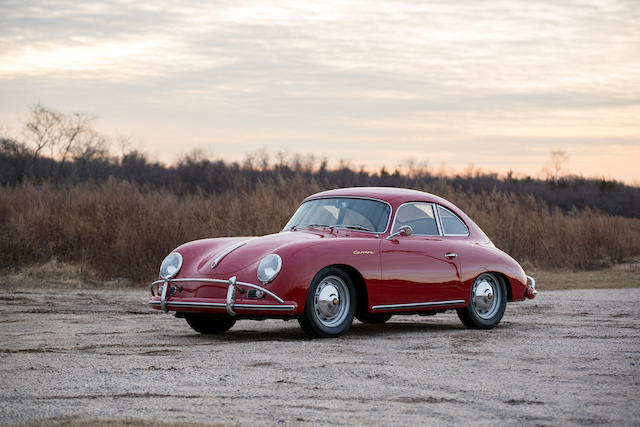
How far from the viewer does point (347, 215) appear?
1037 centimetres

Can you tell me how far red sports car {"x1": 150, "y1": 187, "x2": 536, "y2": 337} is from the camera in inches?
349

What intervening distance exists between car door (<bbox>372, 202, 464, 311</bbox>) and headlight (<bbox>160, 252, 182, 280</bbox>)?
2.23m

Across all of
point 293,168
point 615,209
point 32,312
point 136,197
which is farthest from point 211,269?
point 615,209

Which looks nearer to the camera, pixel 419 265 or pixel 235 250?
pixel 235 250

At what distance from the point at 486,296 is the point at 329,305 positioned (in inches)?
106

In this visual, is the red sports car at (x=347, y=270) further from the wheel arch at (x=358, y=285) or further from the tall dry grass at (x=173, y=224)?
the tall dry grass at (x=173, y=224)

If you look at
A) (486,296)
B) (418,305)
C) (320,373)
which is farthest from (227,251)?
(486,296)

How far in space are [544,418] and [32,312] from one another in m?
9.13

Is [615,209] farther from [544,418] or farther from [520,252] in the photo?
[544,418]

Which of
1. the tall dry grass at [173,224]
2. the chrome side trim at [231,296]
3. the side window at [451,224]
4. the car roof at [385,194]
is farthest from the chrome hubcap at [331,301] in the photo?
the tall dry grass at [173,224]

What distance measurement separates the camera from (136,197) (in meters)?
22.5

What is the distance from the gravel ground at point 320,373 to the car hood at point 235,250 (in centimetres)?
82

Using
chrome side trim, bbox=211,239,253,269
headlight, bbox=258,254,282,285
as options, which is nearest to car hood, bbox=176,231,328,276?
chrome side trim, bbox=211,239,253,269

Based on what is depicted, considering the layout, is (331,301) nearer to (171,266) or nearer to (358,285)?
(358,285)
